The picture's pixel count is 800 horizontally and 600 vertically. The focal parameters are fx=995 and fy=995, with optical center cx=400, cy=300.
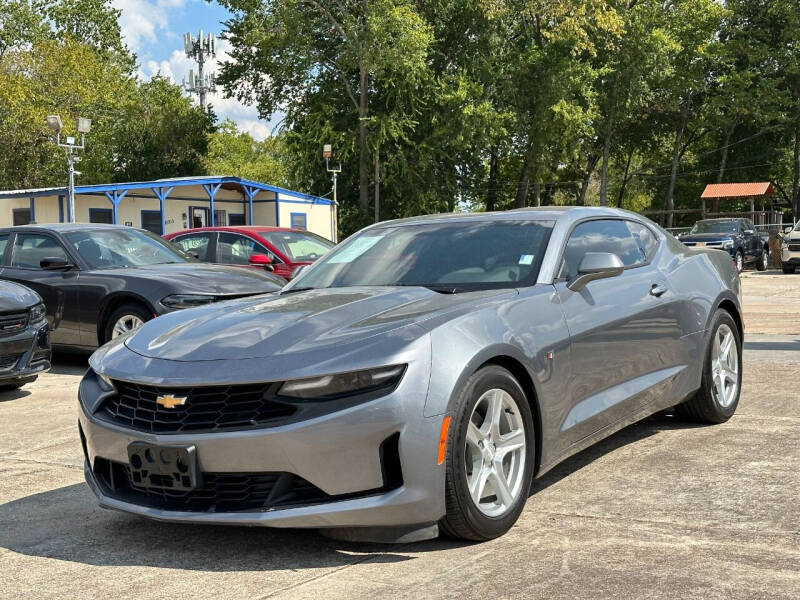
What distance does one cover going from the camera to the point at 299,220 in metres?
40.8

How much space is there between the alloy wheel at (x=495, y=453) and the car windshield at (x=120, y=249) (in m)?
7.44

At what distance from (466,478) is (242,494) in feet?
2.86

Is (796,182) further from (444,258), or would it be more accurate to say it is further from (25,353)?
(444,258)

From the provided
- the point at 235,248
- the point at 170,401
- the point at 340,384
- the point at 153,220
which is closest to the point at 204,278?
the point at 235,248

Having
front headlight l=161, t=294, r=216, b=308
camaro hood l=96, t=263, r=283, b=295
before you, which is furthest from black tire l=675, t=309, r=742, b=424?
front headlight l=161, t=294, r=216, b=308

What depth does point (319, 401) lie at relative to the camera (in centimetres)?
373

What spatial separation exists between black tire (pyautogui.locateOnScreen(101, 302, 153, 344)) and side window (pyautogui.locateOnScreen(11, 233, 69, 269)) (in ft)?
3.71

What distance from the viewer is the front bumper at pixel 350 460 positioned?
3.66 metres

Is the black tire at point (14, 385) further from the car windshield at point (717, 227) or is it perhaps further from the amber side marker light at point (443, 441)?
the car windshield at point (717, 227)

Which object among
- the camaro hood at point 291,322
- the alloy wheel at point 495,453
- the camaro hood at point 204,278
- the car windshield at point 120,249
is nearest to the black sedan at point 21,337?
the camaro hood at point 204,278

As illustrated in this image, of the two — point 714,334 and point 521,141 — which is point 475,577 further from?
point 521,141

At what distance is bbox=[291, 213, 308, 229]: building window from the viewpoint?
40344mm

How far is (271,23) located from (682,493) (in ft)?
145

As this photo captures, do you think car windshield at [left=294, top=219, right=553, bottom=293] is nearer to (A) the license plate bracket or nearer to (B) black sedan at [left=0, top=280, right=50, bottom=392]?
(A) the license plate bracket
